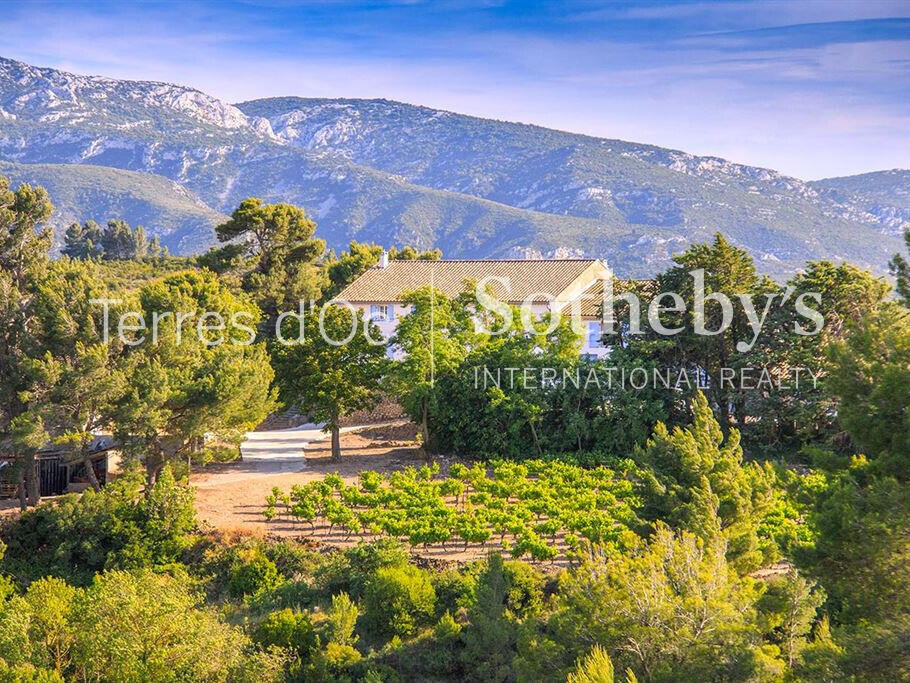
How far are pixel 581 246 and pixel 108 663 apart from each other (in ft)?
388

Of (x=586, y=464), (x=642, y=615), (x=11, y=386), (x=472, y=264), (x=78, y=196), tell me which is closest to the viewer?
(x=642, y=615)

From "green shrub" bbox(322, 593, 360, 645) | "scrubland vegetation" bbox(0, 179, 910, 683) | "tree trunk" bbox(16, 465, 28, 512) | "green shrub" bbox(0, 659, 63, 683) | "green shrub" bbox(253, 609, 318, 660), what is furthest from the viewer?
"tree trunk" bbox(16, 465, 28, 512)

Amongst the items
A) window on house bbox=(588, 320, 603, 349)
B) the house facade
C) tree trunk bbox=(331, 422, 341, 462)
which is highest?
the house facade

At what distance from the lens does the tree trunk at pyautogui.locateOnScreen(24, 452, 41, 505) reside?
2628 centimetres

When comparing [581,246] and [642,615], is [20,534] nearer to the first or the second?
[642,615]

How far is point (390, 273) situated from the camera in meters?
51.3

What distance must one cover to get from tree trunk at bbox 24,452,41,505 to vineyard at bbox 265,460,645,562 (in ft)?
25.3

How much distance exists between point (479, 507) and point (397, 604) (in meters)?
8.06

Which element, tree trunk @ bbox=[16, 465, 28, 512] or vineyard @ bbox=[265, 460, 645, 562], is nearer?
vineyard @ bbox=[265, 460, 645, 562]

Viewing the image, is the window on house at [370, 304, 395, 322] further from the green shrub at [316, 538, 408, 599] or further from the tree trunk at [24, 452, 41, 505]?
the green shrub at [316, 538, 408, 599]

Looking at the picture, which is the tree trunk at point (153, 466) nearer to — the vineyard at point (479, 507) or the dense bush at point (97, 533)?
the dense bush at point (97, 533)

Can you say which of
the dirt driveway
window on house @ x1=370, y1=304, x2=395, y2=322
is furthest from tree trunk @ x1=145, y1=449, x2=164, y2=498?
window on house @ x1=370, y1=304, x2=395, y2=322

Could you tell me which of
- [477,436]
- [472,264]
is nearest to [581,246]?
→ [472,264]

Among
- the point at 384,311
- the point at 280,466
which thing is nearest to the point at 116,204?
the point at 384,311
